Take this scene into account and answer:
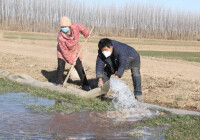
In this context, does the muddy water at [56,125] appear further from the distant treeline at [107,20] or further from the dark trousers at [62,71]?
the distant treeline at [107,20]

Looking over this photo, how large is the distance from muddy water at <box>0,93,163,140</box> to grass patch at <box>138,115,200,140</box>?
0.33 m

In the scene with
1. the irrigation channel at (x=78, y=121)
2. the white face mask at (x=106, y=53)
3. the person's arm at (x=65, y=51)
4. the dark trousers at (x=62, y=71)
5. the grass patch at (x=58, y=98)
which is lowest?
the grass patch at (x=58, y=98)

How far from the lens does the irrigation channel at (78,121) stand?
5.50 m

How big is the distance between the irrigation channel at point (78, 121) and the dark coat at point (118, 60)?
32 centimetres

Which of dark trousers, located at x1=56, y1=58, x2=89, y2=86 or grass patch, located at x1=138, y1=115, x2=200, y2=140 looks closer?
grass patch, located at x1=138, y1=115, x2=200, y2=140

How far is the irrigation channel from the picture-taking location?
18.0ft

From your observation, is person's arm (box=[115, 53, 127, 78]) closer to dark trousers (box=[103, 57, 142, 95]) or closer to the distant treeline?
dark trousers (box=[103, 57, 142, 95])

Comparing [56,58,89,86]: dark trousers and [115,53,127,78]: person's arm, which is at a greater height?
[115,53,127,78]: person's arm

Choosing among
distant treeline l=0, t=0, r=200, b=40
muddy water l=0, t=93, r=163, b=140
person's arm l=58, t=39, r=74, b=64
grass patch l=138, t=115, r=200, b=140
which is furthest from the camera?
distant treeline l=0, t=0, r=200, b=40

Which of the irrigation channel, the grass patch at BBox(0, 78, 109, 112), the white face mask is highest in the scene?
the white face mask

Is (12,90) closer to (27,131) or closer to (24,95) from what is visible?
(24,95)

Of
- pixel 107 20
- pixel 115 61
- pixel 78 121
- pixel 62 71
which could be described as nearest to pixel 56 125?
pixel 78 121

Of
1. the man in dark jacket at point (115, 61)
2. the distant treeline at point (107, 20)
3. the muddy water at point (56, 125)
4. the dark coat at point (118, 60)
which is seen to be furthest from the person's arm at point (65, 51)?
the distant treeline at point (107, 20)

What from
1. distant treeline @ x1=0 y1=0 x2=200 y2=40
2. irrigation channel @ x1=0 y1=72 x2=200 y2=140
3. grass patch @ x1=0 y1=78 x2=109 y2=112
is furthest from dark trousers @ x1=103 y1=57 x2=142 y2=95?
distant treeline @ x1=0 y1=0 x2=200 y2=40
